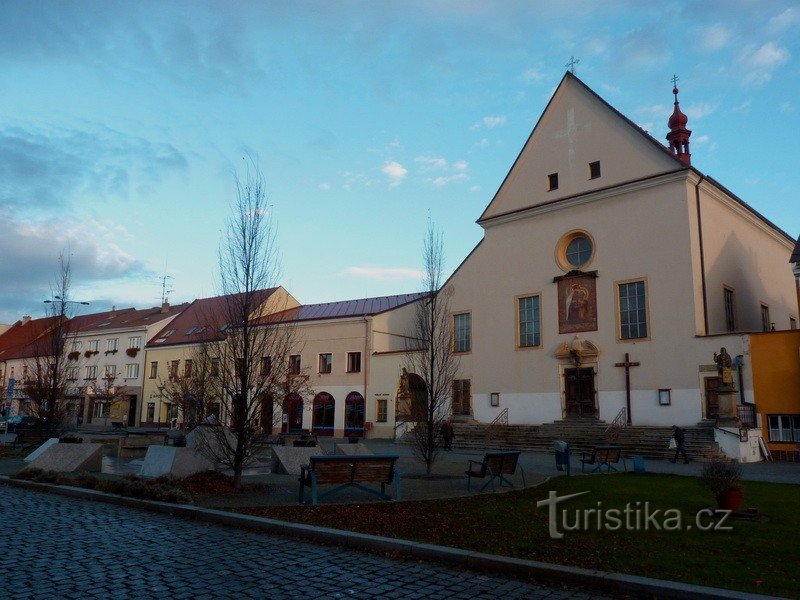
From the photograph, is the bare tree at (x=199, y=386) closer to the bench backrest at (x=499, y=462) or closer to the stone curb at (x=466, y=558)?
the stone curb at (x=466, y=558)

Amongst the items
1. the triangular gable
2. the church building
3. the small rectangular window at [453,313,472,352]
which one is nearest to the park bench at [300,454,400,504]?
the church building

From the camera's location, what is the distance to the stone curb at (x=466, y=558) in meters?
6.02

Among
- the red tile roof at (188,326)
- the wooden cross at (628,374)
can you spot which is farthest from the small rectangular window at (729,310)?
the red tile roof at (188,326)

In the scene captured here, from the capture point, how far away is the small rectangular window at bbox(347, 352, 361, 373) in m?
45.1

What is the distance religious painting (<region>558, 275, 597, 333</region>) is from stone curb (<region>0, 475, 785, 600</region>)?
26.6 meters

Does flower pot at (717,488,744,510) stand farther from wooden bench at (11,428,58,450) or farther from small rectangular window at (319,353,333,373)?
small rectangular window at (319,353,333,373)

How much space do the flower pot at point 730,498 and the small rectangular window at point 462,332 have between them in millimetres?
28467

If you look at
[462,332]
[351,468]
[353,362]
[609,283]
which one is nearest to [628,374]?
[609,283]

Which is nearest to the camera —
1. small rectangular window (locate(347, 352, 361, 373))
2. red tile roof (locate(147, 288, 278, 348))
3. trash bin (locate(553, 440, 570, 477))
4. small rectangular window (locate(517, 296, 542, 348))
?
trash bin (locate(553, 440, 570, 477))

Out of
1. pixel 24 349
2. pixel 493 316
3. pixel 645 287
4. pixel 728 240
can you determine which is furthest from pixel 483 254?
pixel 24 349

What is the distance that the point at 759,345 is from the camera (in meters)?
27.3

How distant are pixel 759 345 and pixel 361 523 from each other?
24.1 meters

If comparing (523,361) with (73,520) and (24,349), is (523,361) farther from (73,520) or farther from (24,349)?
(24,349)

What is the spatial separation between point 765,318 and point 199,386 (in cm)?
3167
